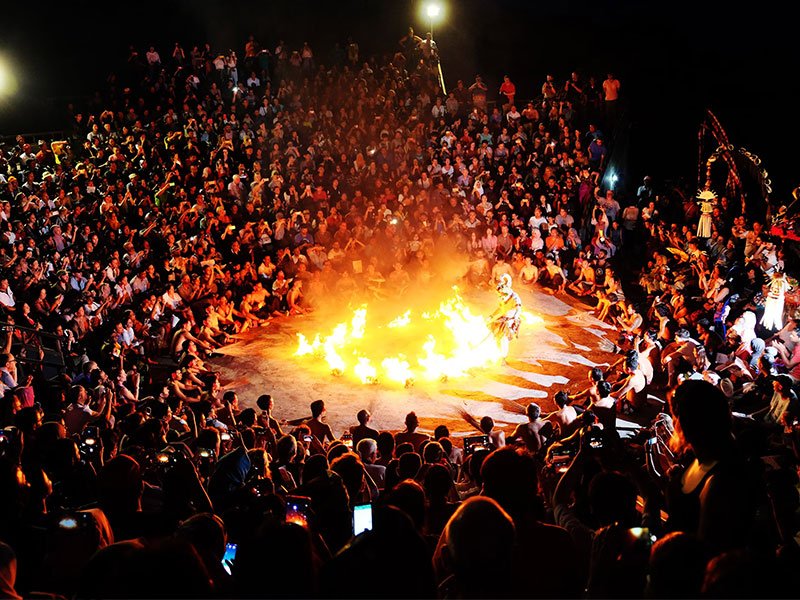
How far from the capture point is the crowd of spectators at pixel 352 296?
268cm

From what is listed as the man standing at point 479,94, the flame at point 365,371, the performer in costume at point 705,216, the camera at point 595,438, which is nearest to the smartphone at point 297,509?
the camera at point 595,438

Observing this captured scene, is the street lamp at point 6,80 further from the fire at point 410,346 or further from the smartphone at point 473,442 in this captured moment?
the smartphone at point 473,442

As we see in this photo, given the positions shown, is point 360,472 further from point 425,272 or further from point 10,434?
point 425,272

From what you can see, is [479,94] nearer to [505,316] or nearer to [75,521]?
[505,316]

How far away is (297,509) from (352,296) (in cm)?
1162

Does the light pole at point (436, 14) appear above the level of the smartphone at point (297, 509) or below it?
above

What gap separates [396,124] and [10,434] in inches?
646

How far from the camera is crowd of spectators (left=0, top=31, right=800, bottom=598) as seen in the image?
2.68 m

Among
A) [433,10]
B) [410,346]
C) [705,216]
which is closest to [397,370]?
[410,346]

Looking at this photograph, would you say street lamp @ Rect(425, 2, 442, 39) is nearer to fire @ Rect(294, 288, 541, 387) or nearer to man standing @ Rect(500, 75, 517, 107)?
man standing @ Rect(500, 75, 517, 107)

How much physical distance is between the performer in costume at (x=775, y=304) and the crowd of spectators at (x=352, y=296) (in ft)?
1.06

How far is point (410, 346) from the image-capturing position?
495 inches

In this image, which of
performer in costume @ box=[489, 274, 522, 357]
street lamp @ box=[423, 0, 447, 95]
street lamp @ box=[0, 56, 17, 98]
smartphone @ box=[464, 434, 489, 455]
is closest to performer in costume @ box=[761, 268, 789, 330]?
performer in costume @ box=[489, 274, 522, 357]

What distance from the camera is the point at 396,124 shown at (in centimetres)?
2031
